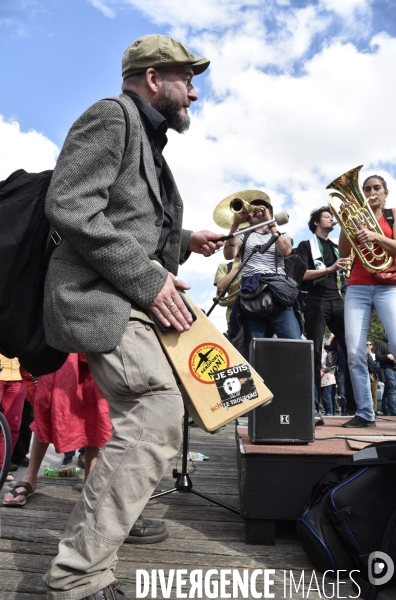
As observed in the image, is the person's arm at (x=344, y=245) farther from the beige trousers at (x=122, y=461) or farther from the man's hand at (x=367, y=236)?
the beige trousers at (x=122, y=461)

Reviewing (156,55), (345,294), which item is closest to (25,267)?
(156,55)

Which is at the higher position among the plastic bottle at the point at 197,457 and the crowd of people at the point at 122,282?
the crowd of people at the point at 122,282

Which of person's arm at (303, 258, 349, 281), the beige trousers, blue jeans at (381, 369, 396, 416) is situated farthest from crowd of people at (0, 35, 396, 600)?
blue jeans at (381, 369, 396, 416)

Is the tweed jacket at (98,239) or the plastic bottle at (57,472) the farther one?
the plastic bottle at (57,472)

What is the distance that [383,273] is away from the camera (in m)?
4.25

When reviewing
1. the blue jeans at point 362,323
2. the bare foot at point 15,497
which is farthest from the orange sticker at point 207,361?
the blue jeans at point 362,323

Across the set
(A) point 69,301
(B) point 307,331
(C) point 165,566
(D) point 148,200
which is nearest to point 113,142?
(D) point 148,200

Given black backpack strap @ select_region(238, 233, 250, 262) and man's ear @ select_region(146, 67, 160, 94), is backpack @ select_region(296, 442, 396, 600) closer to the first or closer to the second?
man's ear @ select_region(146, 67, 160, 94)

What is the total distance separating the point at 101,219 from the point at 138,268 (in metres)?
0.21

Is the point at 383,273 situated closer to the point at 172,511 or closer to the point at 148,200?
the point at 172,511

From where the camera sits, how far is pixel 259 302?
176 inches

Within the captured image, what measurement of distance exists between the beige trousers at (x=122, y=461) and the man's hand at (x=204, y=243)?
695 millimetres

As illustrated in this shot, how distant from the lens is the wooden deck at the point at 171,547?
2.17 m

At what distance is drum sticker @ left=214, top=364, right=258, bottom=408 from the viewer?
1.88 metres
